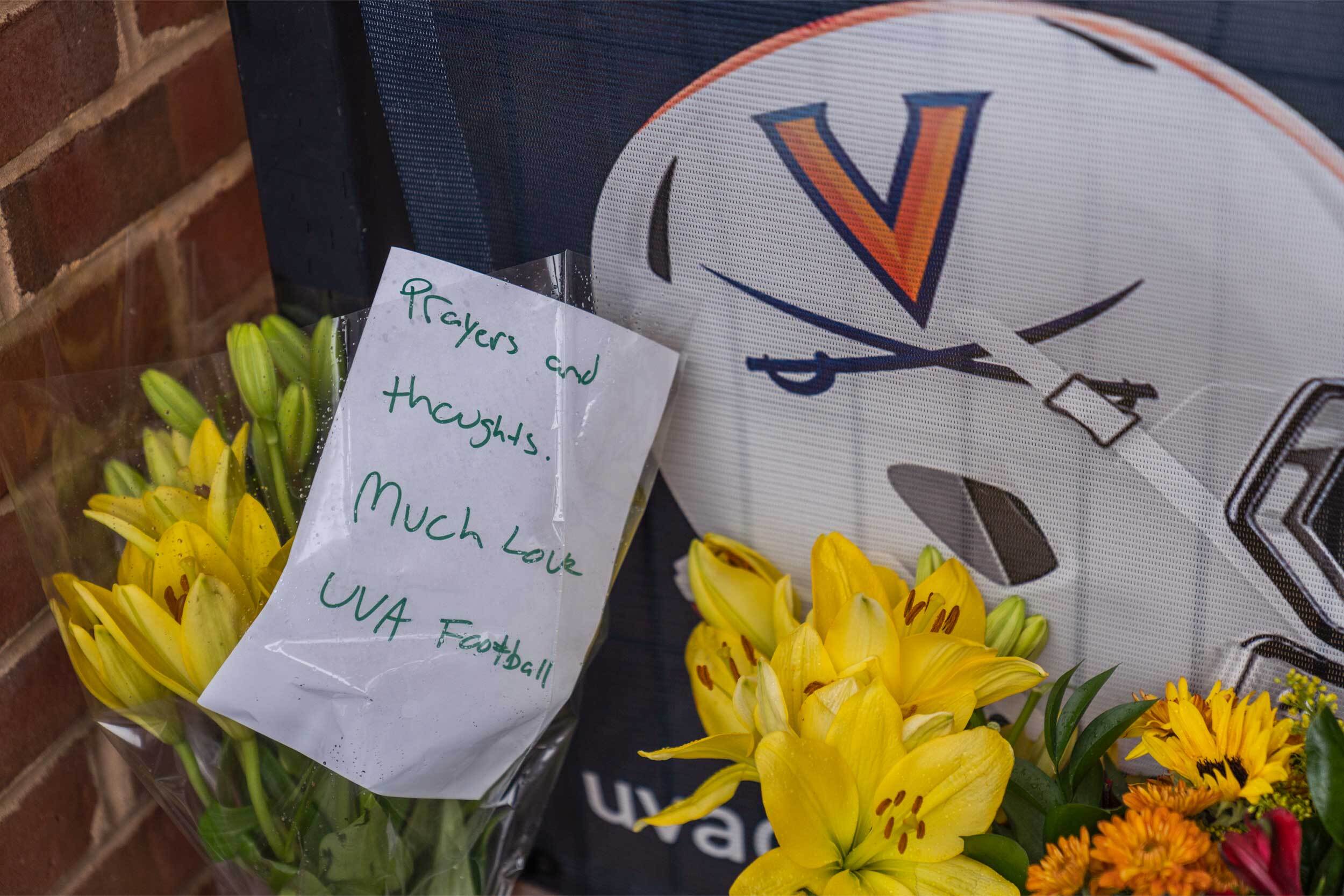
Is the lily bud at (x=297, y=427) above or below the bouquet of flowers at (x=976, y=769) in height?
above

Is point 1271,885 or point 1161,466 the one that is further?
point 1161,466

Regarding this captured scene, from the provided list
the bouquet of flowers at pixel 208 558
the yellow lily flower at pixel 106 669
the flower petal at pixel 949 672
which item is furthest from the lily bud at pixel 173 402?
the flower petal at pixel 949 672

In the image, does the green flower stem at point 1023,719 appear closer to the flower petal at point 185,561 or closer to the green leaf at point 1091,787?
the green leaf at point 1091,787

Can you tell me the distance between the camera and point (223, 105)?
82 centimetres

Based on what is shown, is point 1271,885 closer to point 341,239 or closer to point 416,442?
point 416,442

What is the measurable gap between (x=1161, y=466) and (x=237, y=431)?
0.54m

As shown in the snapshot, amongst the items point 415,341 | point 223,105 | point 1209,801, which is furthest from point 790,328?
point 223,105

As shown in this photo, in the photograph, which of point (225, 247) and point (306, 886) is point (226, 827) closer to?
point (306, 886)

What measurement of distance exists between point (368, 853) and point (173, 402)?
289 mm

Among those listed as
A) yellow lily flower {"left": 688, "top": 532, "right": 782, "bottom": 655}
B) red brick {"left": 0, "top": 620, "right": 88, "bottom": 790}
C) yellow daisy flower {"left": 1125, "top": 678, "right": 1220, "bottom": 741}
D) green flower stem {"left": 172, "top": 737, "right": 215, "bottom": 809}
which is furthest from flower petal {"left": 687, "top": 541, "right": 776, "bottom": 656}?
red brick {"left": 0, "top": 620, "right": 88, "bottom": 790}

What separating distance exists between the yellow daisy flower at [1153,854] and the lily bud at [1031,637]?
19cm

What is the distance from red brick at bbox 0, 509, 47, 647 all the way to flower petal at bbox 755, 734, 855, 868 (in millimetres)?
464

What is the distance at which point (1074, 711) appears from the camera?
24.3 inches

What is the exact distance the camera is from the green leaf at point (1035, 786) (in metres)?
0.62
